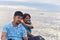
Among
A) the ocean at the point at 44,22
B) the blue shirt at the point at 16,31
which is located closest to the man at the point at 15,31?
the blue shirt at the point at 16,31

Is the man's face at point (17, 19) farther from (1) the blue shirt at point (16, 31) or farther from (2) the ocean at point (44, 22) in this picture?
(2) the ocean at point (44, 22)

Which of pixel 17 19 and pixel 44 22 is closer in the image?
pixel 17 19

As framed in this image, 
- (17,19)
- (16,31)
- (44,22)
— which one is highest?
(17,19)

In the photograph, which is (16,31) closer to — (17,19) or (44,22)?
(17,19)

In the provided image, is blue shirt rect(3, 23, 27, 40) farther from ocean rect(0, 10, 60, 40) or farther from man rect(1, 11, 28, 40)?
ocean rect(0, 10, 60, 40)

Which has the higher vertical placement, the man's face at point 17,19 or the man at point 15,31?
the man's face at point 17,19

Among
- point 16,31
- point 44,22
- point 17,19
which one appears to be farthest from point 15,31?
point 44,22

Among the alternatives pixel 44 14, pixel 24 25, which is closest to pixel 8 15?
pixel 44 14

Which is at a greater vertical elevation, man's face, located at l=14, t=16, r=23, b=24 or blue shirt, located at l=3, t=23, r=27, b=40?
man's face, located at l=14, t=16, r=23, b=24

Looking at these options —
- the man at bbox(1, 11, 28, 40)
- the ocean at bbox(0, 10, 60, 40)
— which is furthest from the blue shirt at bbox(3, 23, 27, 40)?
the ocean at bbox(0, 10, 60, 40)

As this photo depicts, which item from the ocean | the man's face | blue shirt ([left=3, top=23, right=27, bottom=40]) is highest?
the man's face

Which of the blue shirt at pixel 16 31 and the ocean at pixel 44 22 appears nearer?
the blue shirt at pixel 16 31

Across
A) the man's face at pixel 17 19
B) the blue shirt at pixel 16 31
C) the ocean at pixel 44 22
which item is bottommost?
the ocean at pixel 44 22

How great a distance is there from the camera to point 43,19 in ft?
55.9
